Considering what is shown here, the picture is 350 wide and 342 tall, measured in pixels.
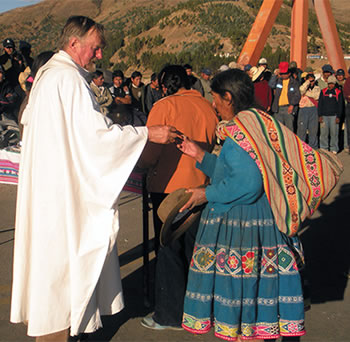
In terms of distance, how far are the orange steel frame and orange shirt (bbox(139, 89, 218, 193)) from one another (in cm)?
1168

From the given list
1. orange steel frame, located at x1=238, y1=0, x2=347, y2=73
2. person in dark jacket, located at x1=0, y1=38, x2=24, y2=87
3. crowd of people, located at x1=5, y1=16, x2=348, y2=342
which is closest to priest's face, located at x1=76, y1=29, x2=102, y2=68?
crowd of people, located at x1=5, y1=16, x2=348, y2=342

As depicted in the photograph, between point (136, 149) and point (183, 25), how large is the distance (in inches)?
2182

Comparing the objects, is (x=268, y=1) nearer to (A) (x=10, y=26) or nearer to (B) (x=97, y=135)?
(B) (x=97, y=135)

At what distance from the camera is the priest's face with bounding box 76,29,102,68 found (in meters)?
Result: 2.93

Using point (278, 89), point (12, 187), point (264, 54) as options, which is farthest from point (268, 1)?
point (264, 54)

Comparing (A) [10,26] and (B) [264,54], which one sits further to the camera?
(A) [10,26]

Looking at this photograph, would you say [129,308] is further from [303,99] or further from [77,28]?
[303,99]

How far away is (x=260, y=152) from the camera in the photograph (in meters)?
2.68

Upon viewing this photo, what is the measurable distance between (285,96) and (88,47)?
9004mm

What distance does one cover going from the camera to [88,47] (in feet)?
9.70

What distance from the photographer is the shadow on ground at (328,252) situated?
4.41 meters

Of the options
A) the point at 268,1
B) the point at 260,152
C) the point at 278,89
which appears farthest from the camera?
the point at 268,1

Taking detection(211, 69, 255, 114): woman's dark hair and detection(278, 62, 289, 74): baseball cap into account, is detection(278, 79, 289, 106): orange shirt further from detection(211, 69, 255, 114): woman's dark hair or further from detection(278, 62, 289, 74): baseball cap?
detection(211, 69, 255, 114): woman's dark hair

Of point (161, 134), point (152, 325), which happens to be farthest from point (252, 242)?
point (152, 325)
